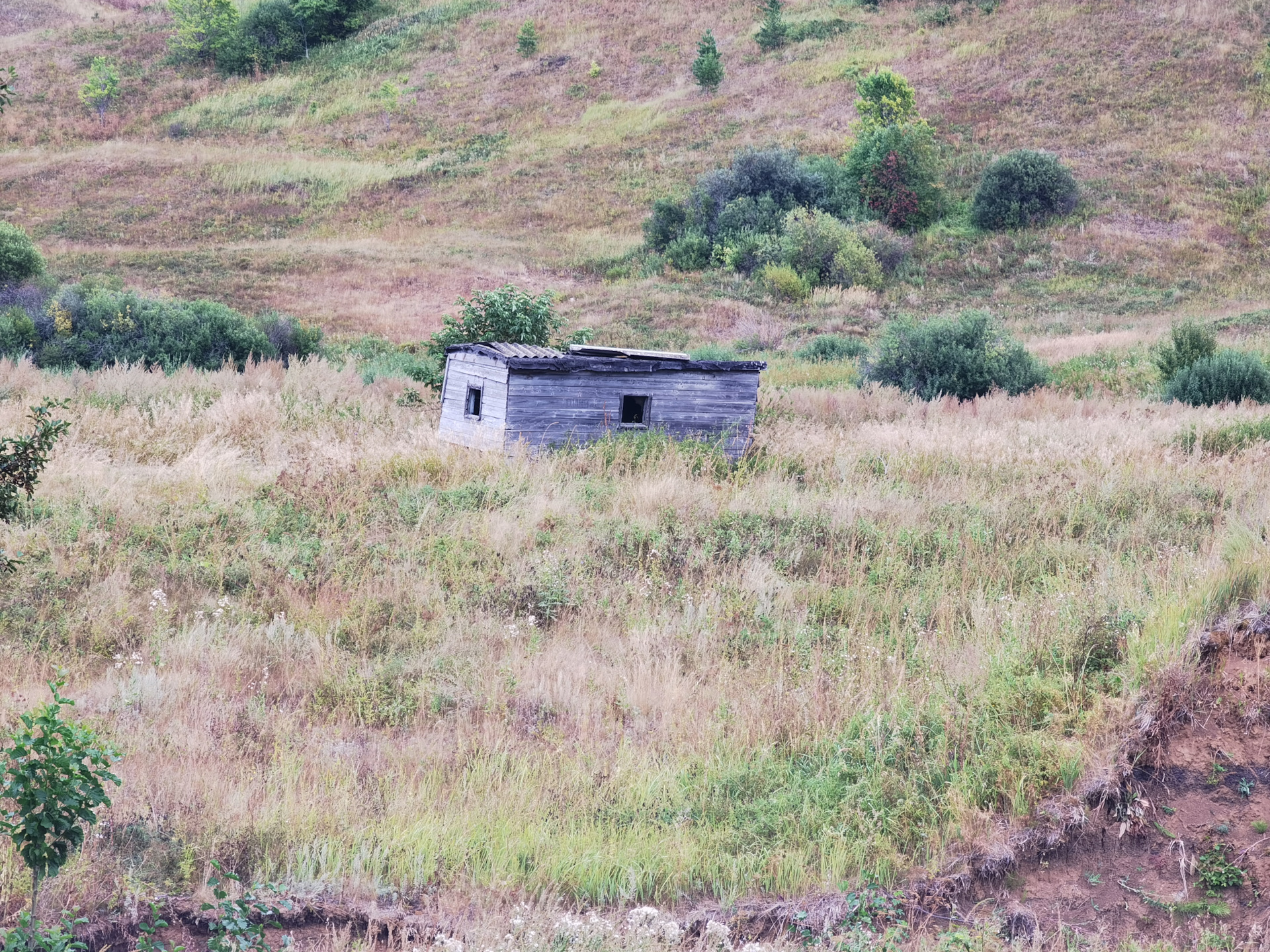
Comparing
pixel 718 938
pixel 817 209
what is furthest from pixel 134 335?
pixel 817 209

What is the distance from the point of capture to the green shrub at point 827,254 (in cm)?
3412

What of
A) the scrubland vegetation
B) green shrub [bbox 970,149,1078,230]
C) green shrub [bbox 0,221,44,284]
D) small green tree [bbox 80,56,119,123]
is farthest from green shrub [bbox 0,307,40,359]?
small green tree [bbox 80,56,119,123]

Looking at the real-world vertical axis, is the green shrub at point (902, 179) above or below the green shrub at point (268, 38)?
below

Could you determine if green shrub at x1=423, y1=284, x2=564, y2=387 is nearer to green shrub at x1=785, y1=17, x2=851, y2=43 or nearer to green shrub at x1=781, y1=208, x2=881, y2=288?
green shrub at x1=781, y1=208, x2=881, y2=288

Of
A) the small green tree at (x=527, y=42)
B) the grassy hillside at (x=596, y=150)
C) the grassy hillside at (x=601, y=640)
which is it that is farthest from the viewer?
the small green tree at (x=527, y=42)

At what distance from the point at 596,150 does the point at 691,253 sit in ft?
52.4

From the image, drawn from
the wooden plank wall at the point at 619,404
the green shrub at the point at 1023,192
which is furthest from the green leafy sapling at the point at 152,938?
the green shrub at the point at 1023,192

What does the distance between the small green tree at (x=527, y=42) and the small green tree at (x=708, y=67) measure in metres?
12.4

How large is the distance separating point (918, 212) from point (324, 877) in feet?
125

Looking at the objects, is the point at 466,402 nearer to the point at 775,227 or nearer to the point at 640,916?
the point at 640,916

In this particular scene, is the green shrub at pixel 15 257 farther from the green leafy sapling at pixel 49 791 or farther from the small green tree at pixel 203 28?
the small green tree at pixel 203 28

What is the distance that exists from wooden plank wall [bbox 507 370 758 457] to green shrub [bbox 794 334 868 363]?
39.1 feet

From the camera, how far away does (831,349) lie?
1029 inches

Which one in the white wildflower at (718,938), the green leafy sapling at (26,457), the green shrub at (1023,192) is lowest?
the white wildflower at (718,938)
